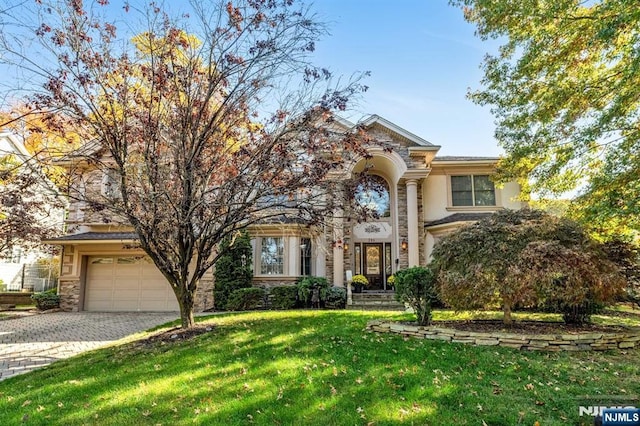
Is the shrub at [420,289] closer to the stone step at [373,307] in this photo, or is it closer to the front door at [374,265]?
the stone step at [373,307]

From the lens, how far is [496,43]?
11.8 meters

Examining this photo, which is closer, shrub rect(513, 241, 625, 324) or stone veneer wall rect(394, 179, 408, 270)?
shrub rect(513, 241, 625, 324)

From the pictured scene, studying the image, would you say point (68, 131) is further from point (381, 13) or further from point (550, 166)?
point (550, 166)

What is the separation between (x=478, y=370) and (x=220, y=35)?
793 cm

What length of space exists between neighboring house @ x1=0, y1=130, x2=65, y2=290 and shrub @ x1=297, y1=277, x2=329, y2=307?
26.7ft

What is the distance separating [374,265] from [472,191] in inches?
217

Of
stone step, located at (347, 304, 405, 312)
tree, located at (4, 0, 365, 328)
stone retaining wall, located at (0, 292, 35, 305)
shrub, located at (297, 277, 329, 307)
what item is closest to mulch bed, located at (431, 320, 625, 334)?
tree, located at (4, 0, 365, 328)

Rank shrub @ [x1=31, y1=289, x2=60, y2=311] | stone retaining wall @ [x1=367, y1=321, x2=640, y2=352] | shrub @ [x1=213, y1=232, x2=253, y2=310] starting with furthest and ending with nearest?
shrub @ [x1=31, y1=289, x2=60, y2=311] < shrub @ [x1=213, y1=232, x2=253, y2=310] < stone retaining wall @ [x1=367, y1=321, x2=640, y2=352]

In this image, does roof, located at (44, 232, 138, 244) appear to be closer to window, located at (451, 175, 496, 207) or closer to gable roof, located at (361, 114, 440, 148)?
gable roof, located at (361, 114, 440, 148)

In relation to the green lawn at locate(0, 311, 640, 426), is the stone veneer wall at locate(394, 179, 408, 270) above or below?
above

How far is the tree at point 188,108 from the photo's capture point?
7641 millimetres

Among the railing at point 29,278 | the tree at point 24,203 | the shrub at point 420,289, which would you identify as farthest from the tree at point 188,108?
the railing at point 29,278

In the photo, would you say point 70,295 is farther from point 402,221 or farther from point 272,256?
point 402,221

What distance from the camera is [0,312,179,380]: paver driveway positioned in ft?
24.5
